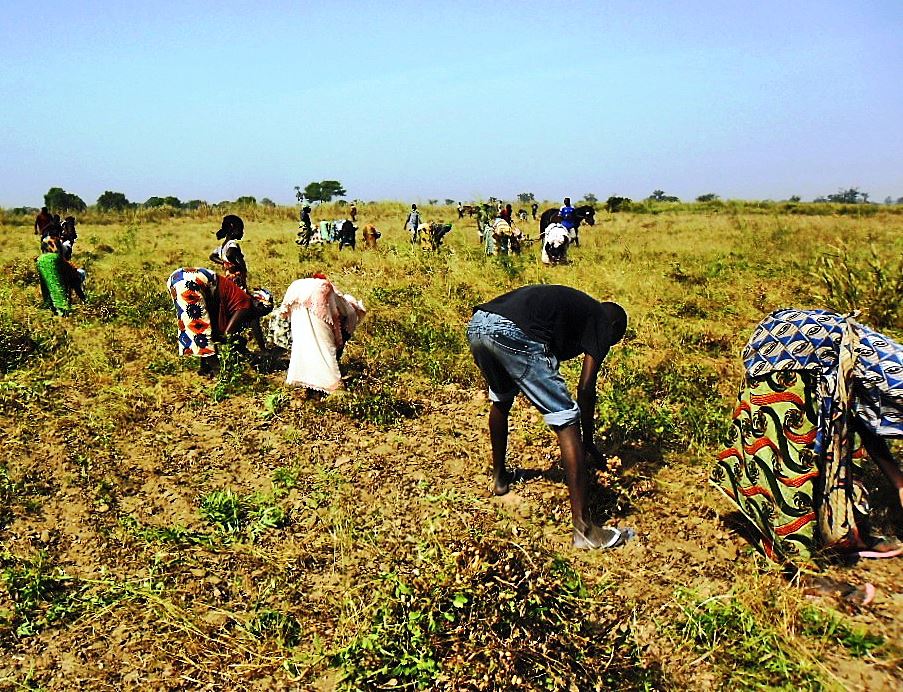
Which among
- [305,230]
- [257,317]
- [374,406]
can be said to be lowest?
[374,406]

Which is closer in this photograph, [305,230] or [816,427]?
[816,427]

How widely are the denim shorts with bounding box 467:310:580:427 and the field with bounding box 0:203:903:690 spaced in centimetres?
62

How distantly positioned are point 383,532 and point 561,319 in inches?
59.7

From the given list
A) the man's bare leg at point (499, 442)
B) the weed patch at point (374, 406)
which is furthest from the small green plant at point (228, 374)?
the man's bare leg at point (499, 442)

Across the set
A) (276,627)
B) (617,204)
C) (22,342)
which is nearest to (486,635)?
(276,627)

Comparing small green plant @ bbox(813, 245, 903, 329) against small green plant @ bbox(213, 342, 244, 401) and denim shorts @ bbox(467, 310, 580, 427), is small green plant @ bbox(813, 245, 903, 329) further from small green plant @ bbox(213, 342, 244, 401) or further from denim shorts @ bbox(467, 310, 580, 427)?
small green plant @ bbox(213, 342, 244, 401)

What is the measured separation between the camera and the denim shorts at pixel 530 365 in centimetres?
329

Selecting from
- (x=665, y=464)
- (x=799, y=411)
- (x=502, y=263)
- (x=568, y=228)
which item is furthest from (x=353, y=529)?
(x=568, y=228)

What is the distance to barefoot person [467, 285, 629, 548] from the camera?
10.8 feet

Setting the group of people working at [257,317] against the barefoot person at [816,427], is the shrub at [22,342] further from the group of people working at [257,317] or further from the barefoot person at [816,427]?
the barefoot person at [816,427]

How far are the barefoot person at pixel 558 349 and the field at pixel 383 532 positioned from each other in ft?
1.20

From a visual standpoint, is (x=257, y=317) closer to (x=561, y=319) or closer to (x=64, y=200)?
(x=561, y=319)

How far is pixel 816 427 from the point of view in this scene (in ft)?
9.75

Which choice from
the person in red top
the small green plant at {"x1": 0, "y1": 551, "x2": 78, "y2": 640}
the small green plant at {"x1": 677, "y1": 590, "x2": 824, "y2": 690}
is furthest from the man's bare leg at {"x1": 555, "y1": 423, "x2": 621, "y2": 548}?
the person in red top
